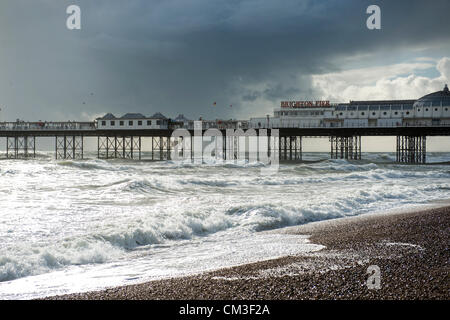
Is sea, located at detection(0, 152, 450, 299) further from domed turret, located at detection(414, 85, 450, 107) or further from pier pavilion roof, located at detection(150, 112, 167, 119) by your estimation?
domed turret, located at detection(414, 85, 450, 107)

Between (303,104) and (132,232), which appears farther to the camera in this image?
(303,104)

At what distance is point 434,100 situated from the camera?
5503 cm

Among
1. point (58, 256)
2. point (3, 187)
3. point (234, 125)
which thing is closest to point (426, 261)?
point (58, 256)

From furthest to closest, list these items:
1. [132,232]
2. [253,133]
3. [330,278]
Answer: [253,133]
[132,232]
[330,278]

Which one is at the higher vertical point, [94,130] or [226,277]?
[94,130]

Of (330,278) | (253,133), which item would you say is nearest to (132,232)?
(330,278)

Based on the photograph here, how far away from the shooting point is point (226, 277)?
627 centimetres

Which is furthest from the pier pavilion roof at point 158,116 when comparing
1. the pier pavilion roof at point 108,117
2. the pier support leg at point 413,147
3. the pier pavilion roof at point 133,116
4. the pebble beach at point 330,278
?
the pebble beach at point 330,278

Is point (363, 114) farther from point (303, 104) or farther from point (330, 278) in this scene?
point (330, 278)

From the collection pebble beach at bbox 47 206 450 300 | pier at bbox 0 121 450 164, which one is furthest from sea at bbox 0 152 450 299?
pier at bbox 0 121 450 164

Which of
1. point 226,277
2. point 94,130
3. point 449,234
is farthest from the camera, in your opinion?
point 94,130

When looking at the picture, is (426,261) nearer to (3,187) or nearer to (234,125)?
(3,187)
